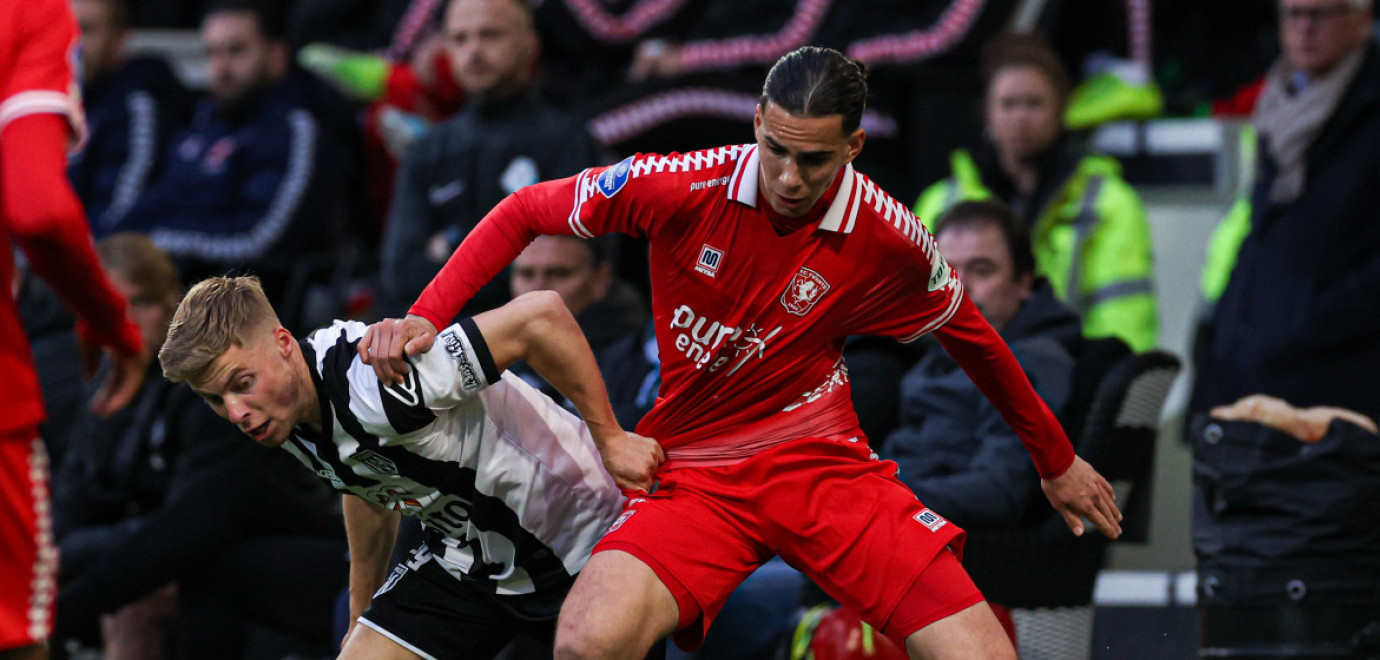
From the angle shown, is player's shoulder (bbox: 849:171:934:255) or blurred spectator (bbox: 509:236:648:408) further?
blurred spectator (bbox: 509:236:648:408)

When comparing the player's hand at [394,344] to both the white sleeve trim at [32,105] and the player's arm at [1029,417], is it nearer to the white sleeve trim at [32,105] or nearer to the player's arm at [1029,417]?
the white sleeve trim at [32,105]

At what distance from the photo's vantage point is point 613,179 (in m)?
3.38

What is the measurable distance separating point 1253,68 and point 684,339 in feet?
15.1

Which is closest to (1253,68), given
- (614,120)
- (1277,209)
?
(1277,209)

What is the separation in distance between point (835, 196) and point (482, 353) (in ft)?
2.58

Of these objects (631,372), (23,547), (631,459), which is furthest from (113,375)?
(631,459)

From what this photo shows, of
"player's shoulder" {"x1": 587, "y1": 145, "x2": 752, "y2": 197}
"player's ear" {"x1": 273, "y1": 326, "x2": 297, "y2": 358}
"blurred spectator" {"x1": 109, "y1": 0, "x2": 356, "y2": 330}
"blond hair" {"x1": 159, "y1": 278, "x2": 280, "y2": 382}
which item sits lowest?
"blurred spectator" {"x1": 109, "y1": 0, "x2": 356, "y2": 330}

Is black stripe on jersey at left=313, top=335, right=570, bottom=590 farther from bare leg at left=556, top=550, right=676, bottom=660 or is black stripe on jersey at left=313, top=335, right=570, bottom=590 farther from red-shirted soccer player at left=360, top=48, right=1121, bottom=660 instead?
bare leg at left=556, top=550, right=676, bottom=660

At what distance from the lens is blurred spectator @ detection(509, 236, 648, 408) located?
486 cm

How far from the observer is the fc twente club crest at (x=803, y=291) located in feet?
11.1

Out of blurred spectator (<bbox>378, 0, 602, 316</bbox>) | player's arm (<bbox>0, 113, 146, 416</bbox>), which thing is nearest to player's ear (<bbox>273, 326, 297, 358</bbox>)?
player's arm (<bbox>0, 113, 146, 416</bbox>)

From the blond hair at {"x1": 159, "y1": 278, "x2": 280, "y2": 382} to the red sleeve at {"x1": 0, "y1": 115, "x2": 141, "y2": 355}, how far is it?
8.8 inches

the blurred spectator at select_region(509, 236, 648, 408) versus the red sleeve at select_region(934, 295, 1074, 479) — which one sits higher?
the red sleeve at select_region(934, 295, 1074, 479)

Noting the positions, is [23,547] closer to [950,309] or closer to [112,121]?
[950,309]
